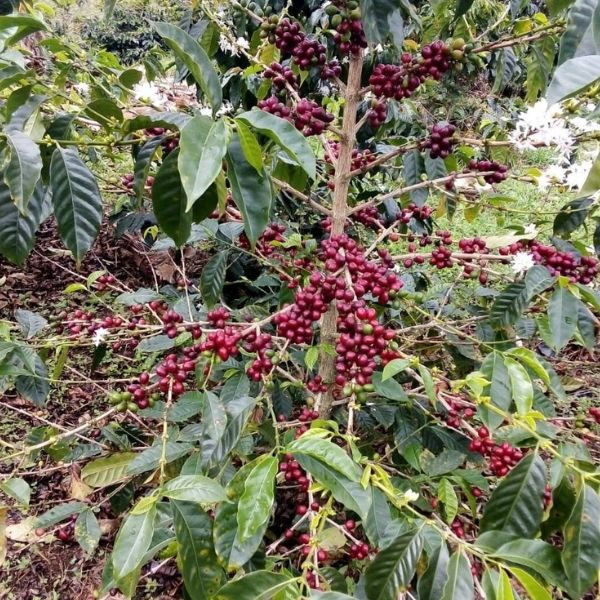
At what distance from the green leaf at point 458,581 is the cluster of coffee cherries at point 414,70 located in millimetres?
950

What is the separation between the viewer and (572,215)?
1.17 m

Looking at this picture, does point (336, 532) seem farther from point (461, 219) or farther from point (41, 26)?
point (461, 219)

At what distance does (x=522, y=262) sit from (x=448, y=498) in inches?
22.5

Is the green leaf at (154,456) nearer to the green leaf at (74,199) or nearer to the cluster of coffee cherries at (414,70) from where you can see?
the green leaf at (74,199)

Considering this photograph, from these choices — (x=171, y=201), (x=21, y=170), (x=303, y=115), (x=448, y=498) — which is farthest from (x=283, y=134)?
(x=448, y=498)

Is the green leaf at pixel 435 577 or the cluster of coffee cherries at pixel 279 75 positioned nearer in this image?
the green leaf at pixel 435 577

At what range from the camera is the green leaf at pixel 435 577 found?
2.47 ft

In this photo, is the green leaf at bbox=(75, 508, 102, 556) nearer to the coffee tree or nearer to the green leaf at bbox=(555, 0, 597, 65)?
the coffee tree

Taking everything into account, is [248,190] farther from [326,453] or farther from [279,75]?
[279,75]

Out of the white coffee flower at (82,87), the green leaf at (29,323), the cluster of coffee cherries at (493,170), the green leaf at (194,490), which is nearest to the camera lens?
the green leaf at (194,490)

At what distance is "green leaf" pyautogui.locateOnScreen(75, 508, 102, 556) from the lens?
3.97ft

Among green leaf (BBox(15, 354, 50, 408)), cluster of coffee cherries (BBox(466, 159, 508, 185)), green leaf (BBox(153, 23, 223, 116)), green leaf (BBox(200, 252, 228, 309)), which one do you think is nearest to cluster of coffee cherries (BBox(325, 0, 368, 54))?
cluster of coffee cherries (BBox(466, 159, 508, 185))

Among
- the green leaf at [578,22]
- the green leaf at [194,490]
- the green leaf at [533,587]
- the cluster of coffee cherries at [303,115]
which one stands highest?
the green leaf at [578,22]

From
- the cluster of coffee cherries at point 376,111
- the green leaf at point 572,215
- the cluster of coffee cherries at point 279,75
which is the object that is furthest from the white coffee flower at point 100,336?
the green leaf at point 572,215
